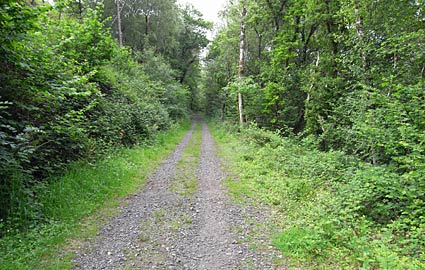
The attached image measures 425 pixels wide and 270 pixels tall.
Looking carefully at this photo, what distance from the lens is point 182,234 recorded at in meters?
4.50

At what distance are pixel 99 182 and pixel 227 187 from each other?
3539 mm

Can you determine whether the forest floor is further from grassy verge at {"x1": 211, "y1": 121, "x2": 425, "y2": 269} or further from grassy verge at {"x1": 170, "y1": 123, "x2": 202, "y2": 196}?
grassy verge at {"x1": 211, "y1": 121, "x2": 425, "y2": 269}

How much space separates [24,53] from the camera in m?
4.68

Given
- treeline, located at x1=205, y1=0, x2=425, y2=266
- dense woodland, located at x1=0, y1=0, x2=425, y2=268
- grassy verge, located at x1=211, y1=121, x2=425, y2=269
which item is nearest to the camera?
grassy verge, located at x1=211, y1=121, x2=425, y2=269

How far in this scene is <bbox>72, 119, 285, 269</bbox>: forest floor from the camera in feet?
12.1

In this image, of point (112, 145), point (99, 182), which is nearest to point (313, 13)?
point (112, 145)

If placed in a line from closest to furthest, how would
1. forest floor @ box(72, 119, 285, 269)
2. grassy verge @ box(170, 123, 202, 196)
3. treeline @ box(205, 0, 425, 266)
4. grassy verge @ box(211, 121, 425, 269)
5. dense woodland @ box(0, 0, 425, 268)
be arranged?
1. grassy verge @ box(211, 121, 425, 269)
2. forest floor @ box(72, 119, 285, 269)
3. dense woodland @ box(0, 0, 425, 268)
4. treeline @ box(205, 0, 425, 266)
5. grassy verge @ box(170, 123, 202, 196)

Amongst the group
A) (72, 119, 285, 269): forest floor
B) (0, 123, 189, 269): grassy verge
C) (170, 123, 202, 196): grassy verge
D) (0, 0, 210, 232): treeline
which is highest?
(0, 0, 210, 232): treeline

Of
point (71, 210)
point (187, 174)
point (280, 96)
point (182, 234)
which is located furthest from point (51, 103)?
point (280, 96)

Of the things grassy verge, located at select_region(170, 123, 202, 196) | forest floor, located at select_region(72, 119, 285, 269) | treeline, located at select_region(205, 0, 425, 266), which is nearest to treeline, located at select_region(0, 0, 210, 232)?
forest floor, located at select_region(72, 119, 285, 269)

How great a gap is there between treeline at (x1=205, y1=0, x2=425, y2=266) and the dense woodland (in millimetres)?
42

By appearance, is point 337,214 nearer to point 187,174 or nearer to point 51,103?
point 187,174

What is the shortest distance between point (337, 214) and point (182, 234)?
9.71 feet

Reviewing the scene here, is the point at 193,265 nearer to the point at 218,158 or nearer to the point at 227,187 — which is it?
the point at 227,187
